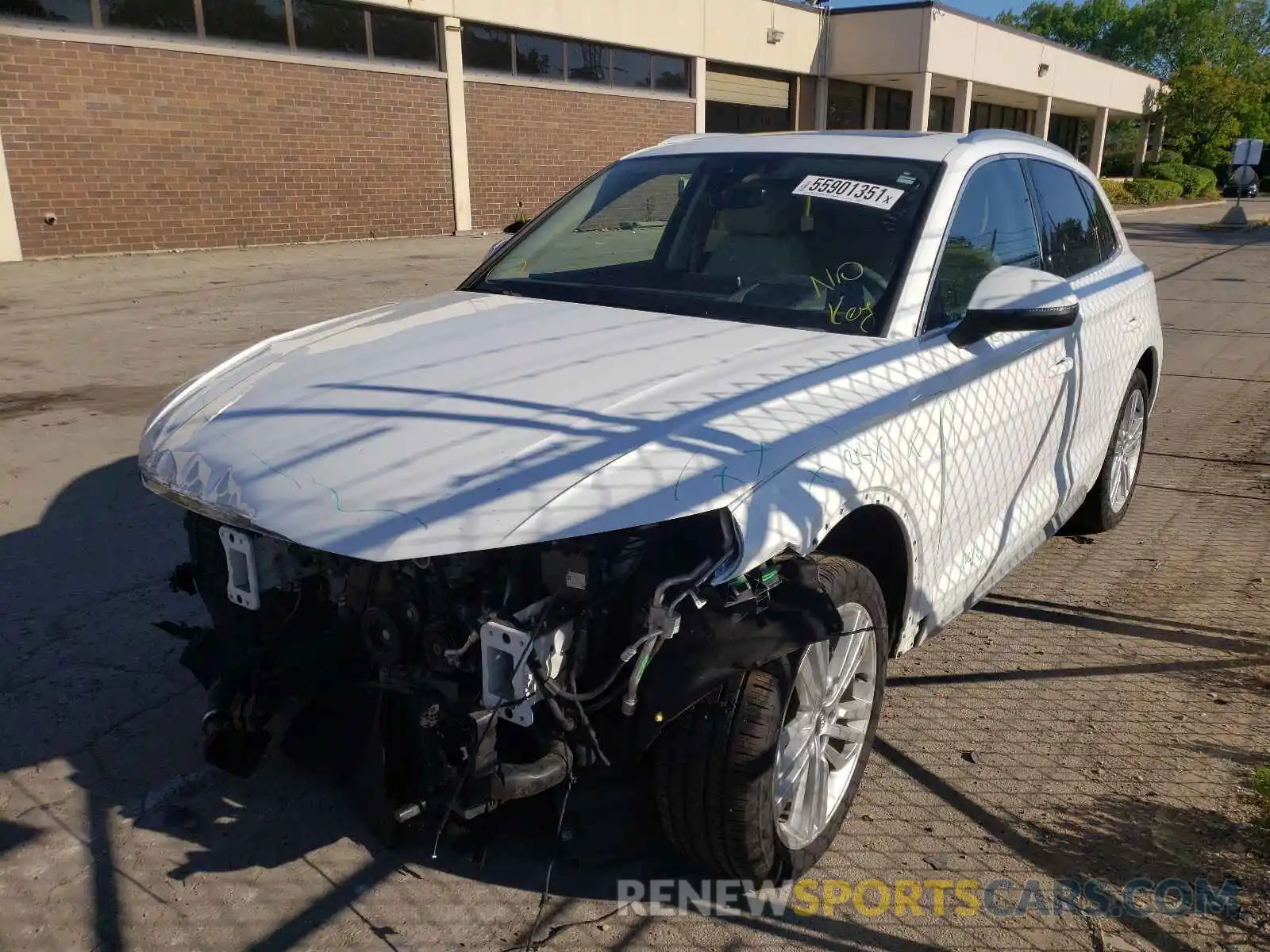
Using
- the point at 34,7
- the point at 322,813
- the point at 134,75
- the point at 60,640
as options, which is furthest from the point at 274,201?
the point at 322,813

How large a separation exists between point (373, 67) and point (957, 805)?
18.1 metres

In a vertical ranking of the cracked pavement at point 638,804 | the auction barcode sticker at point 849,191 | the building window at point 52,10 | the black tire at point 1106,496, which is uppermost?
the building window at point 52,10

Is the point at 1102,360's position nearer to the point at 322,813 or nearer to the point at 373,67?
the point at 322,813

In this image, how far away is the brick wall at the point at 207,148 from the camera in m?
14.4

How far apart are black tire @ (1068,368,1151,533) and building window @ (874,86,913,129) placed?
31.1m

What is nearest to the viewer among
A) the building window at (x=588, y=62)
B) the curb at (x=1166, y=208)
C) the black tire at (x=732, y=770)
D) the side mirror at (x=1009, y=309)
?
the black tire at (x=732, y=770)

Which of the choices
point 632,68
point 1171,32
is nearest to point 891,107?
point 632,68

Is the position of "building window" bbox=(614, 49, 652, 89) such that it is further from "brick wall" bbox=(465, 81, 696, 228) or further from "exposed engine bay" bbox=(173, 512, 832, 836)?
"exposed engine bay" bbox=(173, 512, 832, 836)

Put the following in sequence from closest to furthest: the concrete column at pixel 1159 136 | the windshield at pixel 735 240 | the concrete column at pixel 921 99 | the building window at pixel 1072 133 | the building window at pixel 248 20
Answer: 1. the windshield at pixel 735 240
2. the building window at pixel 248 20
3. the concrete column at pixel 921 99
4. the building window at pixel 1072 133
5. the concrete column at pixel 1159 136

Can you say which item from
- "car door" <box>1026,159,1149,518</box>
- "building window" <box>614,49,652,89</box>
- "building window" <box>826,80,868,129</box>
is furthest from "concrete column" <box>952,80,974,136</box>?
"car door" <box>1026,159,1149,518</box>

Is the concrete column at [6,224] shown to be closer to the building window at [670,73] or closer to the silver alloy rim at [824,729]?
the building window at [670,73]

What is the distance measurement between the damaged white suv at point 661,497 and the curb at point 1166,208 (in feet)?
106

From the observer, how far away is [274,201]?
685 inches

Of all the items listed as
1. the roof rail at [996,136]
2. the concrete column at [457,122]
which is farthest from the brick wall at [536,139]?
the roof rail at [996,136]
